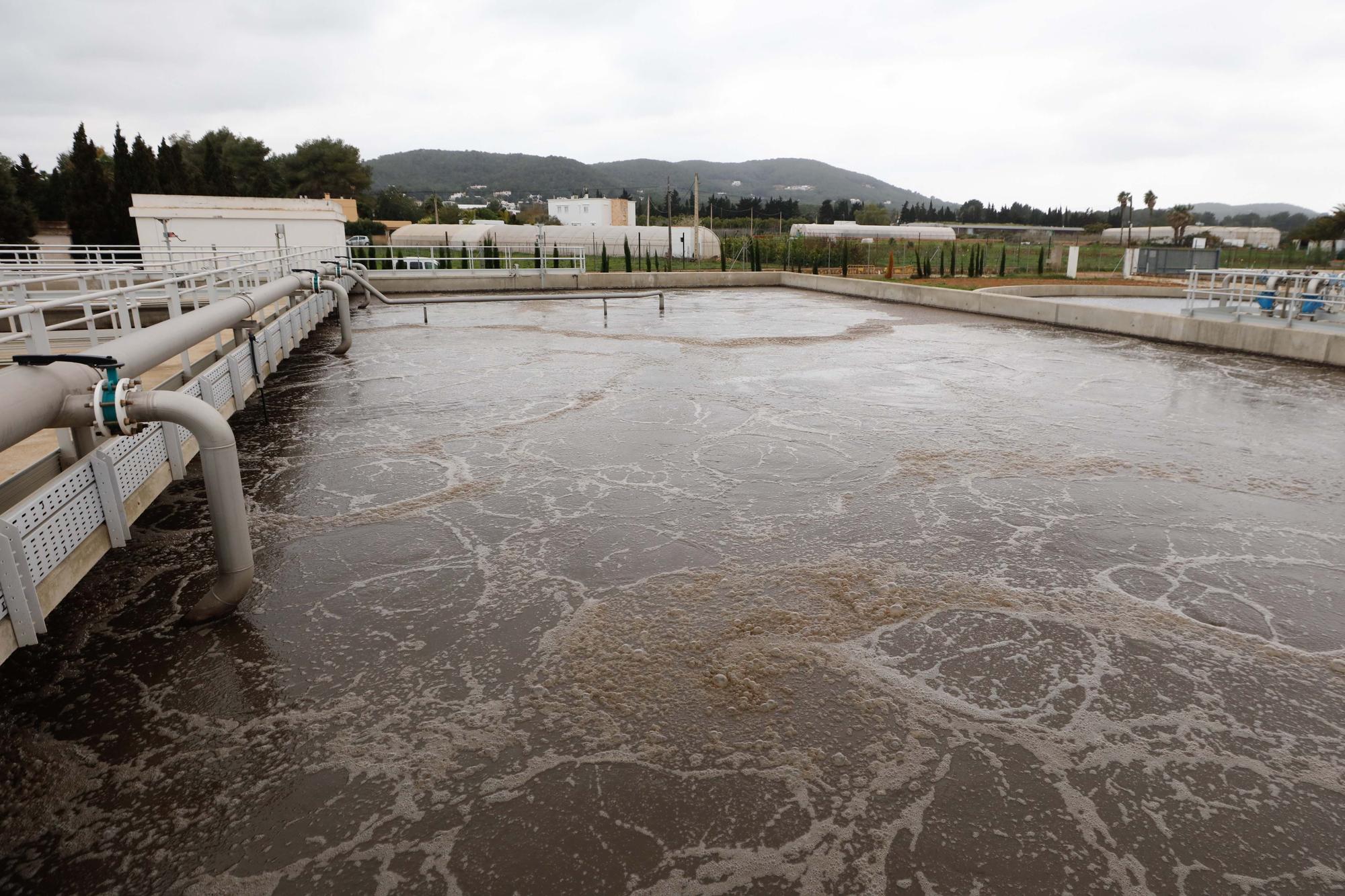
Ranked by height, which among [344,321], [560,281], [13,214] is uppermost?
[13,214]

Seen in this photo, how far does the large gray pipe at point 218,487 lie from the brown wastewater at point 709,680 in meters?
0.17

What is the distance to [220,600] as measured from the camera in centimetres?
457

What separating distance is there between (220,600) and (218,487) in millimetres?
712

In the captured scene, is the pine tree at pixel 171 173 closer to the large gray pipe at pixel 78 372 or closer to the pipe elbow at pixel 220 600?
the large gray pipe at pixel 78 372

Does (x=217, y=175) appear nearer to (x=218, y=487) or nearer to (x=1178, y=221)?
(x=218, y=487)

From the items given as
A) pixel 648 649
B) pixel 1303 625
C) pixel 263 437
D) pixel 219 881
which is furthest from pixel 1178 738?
pixel 263 437

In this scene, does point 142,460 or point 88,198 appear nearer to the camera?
point 142,460

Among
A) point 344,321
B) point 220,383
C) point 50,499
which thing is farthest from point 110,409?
point 344,321

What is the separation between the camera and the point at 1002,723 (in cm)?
368

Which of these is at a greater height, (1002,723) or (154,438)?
(154,438)

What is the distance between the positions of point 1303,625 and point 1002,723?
228 cm

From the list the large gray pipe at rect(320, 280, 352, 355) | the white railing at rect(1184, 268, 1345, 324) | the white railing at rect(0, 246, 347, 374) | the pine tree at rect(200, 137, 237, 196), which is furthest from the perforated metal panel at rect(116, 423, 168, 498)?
the pine tree at rect(200, 137, 237, 196)

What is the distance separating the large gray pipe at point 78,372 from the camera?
353 centimetres

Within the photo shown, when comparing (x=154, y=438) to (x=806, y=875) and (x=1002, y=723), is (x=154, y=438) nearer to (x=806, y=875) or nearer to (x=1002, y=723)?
(x=806, y=875)
